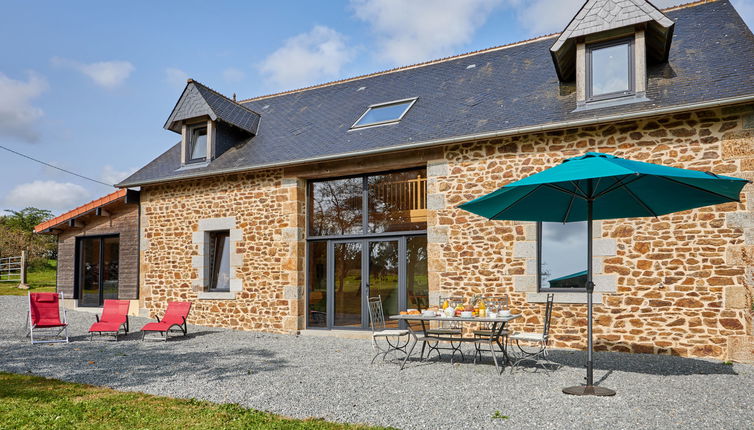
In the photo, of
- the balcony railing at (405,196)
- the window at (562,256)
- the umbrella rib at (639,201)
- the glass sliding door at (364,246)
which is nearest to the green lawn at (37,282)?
the glass sliding door at (364,246)

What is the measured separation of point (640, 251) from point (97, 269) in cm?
1252

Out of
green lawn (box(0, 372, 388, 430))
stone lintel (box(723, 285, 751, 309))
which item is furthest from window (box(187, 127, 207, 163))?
stone lintel (box(723, 285, 751, 309))

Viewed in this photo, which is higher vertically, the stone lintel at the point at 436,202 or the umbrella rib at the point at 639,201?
the stone lintel at the point at 436,202

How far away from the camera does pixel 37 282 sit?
2109cm

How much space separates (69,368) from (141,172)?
6549 millimetres

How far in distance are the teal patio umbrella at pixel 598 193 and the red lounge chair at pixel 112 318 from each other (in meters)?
6.60

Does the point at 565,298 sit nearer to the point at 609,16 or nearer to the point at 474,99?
the point at 474,99

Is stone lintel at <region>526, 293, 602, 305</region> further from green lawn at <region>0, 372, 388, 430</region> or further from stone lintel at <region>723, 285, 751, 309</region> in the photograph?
green lawn at <region>0, 372, 388, 430</region>

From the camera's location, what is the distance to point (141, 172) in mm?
11742

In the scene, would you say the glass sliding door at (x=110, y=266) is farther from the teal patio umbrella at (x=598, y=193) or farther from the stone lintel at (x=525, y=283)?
the teal patio umbrella at (x=598, y=193)

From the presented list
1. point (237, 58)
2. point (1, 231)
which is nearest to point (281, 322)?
point (237, 58)

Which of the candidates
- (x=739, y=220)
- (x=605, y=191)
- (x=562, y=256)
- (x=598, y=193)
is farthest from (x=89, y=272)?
(x=739, y=220)

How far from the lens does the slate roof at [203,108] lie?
11.0 m

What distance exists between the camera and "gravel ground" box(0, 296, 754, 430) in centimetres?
403
